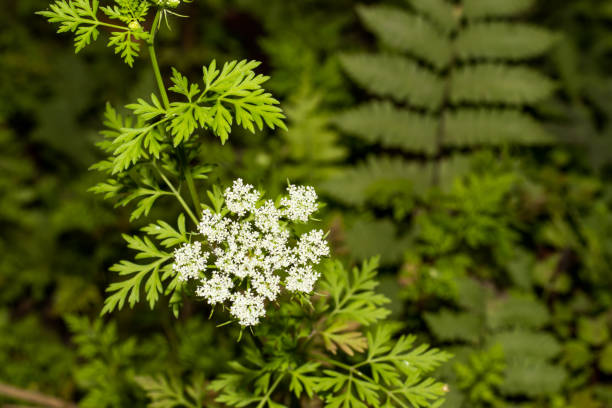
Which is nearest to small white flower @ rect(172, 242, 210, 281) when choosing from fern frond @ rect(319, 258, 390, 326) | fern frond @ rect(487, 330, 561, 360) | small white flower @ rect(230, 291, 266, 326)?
small white flower @ rect(230, 291, 266, 326)

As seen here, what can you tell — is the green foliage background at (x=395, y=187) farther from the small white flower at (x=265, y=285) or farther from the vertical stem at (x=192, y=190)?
the small white flower at (x=265, y=285)

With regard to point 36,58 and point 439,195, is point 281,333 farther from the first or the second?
point 36,58

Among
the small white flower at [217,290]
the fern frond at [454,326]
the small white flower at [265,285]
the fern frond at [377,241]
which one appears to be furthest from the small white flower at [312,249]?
the fern frond at [377,241]

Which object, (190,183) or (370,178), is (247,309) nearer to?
(190,183)

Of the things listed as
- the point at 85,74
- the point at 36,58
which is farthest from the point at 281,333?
the point at 36,58

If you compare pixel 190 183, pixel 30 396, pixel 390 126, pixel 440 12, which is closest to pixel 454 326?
pixel 390 126
